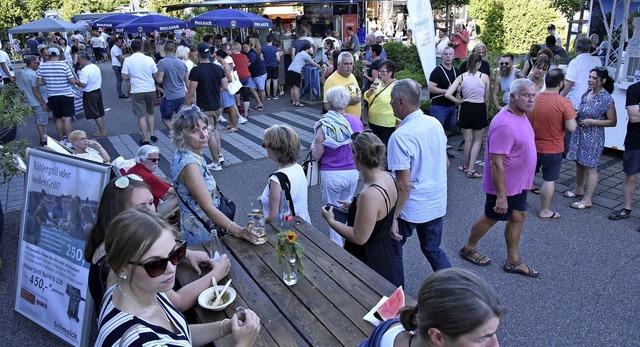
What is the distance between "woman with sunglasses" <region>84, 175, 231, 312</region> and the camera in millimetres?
2201

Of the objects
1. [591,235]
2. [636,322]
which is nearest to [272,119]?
[591,235]

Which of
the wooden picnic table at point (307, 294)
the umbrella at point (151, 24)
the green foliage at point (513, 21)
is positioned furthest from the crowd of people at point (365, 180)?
the green foliage at point (513, 21)

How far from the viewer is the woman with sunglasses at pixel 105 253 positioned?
2.20 m

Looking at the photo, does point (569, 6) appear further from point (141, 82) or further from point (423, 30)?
point (141, 82)

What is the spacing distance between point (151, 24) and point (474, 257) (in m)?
12.8

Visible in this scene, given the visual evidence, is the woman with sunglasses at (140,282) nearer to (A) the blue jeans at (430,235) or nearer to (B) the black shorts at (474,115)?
(A) the blue jeans at (430,235)

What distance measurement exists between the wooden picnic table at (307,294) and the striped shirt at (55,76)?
22.0ft

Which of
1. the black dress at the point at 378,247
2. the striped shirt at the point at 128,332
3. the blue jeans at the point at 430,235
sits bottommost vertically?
the blue jeans at the point at 430,235

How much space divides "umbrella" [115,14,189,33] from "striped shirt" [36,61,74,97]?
6.37 m

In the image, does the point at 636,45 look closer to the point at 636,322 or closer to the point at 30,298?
the point at 636,322

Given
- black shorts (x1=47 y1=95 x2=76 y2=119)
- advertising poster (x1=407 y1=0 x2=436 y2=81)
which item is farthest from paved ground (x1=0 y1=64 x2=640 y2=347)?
advertising poster (x1=407 y1=0 x2=436 y2=81)

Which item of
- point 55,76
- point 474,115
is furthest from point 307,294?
point 55,76

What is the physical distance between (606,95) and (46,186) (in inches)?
230

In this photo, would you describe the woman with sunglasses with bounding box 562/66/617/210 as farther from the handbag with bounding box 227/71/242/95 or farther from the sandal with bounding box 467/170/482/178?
the handbag with bounding box 227/71/242/95
